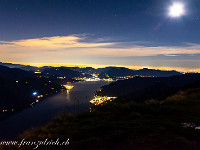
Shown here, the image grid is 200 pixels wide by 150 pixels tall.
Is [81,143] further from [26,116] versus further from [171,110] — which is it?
[26,116]

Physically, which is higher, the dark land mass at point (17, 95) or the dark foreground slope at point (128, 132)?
the dark foreground slope at point (128, 132)

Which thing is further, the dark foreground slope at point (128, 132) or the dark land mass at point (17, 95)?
the dark land mass at point (17, 95)

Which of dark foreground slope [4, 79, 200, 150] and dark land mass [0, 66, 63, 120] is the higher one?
dark foreground slope [4, 79, 200, 150]

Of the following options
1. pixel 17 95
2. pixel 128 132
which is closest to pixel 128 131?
pixel 128 132

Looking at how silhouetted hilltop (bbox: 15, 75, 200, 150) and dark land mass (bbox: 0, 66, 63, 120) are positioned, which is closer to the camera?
silhouetted hilltop (bbox: 15, 75, 200, 150)

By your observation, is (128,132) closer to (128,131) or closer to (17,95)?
(128,131)

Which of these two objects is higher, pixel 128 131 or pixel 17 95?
pixel 128 131

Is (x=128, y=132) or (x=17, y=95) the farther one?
(x=17, y=95)

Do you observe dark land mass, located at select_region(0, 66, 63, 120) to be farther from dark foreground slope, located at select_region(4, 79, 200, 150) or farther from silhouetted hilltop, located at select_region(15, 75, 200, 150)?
dark foreground slope, located at select_region(4, 79, 200, 150)

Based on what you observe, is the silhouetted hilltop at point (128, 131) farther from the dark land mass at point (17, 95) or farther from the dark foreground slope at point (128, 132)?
the dark land mass at point (17, 95)

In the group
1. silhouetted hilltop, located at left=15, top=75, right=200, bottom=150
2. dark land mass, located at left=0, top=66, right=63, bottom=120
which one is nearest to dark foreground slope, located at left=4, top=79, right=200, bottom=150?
silhouetted hilltop, located at left=15, top=75, right=200, bottom=150

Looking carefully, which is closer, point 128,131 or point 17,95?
point 128,131

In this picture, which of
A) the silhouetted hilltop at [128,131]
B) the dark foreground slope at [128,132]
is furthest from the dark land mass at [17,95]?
the dark foreground slope at [128,132]

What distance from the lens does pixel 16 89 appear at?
138 metres
